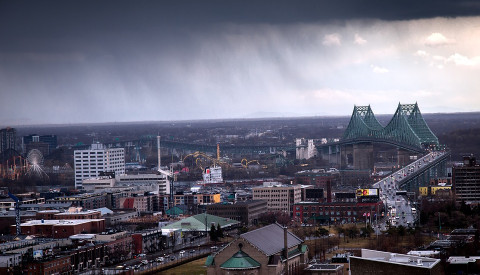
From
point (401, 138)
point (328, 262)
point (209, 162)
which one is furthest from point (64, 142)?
point (328, 262)

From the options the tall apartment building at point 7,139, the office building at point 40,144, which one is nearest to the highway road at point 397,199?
the tall apartment building at point 7,139

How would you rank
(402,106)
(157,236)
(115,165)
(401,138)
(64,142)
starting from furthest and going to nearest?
(64,142)
(402,106)
(401,138)
(115,165)
(157,236)

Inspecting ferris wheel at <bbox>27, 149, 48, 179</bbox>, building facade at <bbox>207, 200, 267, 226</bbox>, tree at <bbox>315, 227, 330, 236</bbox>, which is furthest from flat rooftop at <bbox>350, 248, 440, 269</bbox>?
ferris wheel at <bbox>27, 149, 48, 179</bbox>

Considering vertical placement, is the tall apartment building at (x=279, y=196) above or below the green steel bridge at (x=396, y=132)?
below

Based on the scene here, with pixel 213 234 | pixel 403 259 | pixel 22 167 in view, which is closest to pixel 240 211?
pixel 213 234

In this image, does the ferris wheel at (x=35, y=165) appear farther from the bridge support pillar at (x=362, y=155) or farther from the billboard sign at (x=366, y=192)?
the billboard sign at (x=366, y=192)

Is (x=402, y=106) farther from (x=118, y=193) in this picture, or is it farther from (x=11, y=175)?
(x=118, y=193)
